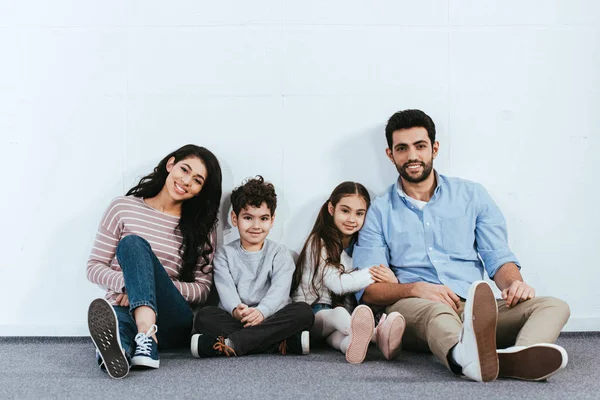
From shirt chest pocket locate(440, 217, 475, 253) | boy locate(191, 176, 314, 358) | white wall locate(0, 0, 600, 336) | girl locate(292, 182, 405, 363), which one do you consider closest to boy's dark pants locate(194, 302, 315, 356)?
boy locate(191, 176, 314, 358)

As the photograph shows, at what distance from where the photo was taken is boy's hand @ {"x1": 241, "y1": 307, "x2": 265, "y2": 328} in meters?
2.17

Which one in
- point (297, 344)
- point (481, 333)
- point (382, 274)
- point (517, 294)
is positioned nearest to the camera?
point (481, 333)

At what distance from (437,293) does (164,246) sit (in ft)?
3.48

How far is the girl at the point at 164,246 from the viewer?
2010 mm

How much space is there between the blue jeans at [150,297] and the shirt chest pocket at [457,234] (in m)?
1.01

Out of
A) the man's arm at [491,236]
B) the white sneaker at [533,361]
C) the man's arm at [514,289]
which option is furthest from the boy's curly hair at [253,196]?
the white sneaker at [533,361]

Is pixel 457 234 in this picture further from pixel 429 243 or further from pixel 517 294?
pixel 517 294

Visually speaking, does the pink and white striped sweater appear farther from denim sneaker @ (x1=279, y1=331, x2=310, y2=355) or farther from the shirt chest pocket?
the shirt chest pocket

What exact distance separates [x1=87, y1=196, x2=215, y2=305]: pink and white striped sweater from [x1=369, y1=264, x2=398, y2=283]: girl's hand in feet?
2.12

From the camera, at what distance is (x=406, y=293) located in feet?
7.23

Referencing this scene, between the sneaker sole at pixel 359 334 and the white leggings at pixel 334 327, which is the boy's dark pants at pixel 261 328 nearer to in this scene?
the white leggings at pixel 334 327

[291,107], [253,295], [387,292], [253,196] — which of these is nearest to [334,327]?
[387,292]

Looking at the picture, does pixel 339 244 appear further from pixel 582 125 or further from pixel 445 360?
pixel 582 125

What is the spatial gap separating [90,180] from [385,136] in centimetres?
126
